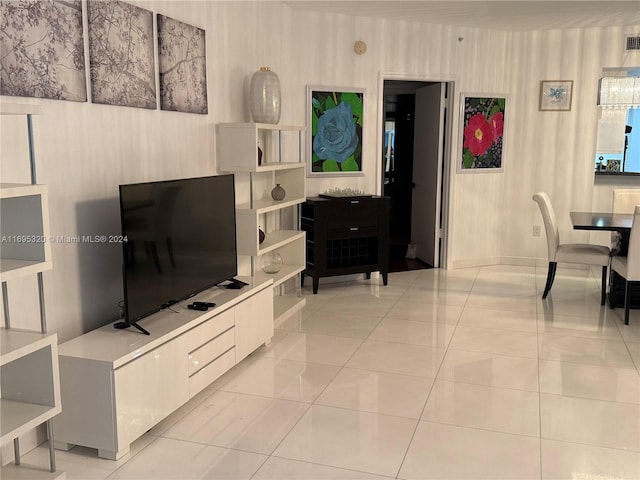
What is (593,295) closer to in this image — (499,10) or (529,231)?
(529,231)

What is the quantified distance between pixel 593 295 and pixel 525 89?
250 centimetres

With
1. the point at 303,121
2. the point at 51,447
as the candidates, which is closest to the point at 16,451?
the point at 51,447

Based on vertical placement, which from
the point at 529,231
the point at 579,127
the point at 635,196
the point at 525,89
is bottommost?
the point at 529,231

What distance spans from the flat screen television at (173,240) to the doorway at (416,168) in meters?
2.99

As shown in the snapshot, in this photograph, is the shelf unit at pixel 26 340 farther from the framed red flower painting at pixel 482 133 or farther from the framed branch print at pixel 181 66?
the framed red flower painting at pixel 482 133

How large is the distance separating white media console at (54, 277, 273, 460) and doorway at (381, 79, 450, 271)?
358cm

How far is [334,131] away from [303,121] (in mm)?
357

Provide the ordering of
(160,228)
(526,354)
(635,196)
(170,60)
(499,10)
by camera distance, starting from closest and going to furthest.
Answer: (160,228), (170,60), (526,354), (499,10), (635,196)

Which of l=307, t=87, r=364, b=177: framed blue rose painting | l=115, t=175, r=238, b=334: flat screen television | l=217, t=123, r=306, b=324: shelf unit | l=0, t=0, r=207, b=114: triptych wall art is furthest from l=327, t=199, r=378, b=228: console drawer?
l=0, t=0, r=207, b=114: triptych wall art

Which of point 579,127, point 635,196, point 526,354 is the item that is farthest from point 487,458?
point 579,127

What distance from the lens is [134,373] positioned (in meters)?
2.64

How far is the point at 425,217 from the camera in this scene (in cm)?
704

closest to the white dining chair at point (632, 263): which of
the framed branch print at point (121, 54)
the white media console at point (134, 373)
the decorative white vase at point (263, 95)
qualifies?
the decorative white vase at point (263, 95)

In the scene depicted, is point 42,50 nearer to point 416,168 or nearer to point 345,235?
point 345,235
